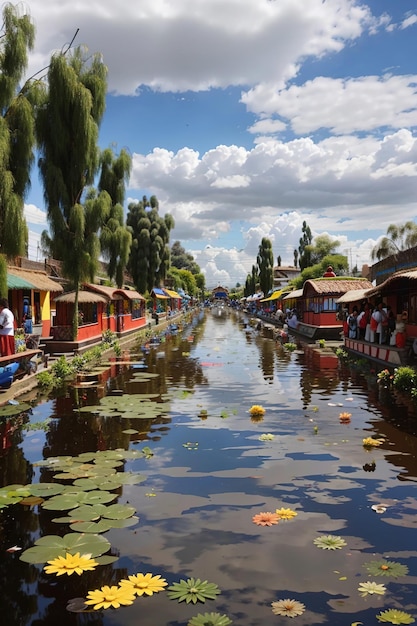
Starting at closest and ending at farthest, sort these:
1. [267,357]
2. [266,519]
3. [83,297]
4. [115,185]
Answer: [266,519]
[267,357]
[83,297]
[115,185]

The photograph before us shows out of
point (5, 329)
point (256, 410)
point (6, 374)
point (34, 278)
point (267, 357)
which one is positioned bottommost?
point (256, 410)

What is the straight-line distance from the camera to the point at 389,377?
14914 millimetres

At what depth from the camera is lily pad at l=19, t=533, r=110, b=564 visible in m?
4.86

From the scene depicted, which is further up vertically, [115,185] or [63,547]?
[115,185]

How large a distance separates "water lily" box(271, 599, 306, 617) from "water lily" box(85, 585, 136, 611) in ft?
3.71

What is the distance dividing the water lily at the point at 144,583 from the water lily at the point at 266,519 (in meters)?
1.43

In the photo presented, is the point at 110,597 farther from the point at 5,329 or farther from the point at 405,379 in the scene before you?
the point at 405,379

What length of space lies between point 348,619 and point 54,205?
21912 millimetres

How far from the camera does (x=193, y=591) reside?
14.0ft

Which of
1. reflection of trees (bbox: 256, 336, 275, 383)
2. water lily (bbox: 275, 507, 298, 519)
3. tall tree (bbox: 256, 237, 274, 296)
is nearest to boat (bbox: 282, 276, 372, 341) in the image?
reflection of trees (bbox: 256, 336, 275, 383)

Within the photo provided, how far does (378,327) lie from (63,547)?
1664 centimetres

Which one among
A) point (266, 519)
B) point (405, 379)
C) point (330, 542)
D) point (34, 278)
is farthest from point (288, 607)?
point (34, 278)

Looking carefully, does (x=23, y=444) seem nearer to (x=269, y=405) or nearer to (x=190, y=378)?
(x=269, y=405)

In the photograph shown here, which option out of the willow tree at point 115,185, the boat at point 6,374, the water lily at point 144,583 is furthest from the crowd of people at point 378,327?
the willow tree at point 115,185
